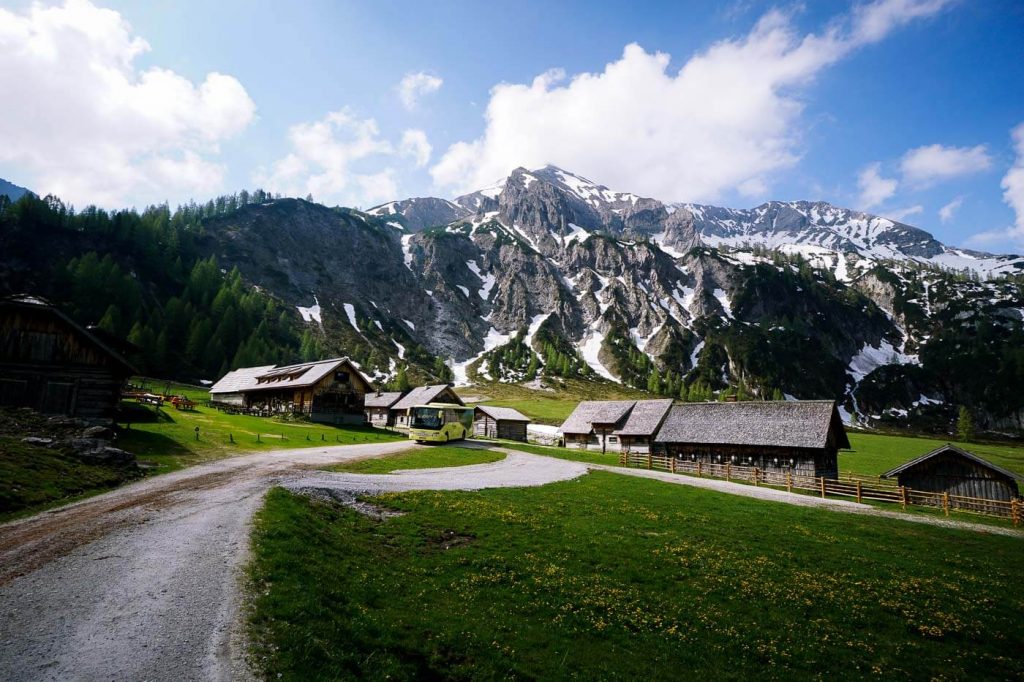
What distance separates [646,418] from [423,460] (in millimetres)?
36378

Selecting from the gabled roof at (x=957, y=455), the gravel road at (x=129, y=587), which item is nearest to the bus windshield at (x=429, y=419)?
the gravel road at (x=129, y=587)

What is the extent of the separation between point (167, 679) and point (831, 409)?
58208mm

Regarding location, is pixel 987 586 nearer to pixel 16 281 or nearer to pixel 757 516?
pixel 757 516

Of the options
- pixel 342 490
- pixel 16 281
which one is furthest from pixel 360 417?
pixel 16 281

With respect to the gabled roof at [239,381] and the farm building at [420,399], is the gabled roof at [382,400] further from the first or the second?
the gabled roof at [239,381]

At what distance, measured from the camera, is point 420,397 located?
3201 inches

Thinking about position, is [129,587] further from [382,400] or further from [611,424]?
[382,400]

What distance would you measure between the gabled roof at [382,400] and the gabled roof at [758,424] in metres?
52.2

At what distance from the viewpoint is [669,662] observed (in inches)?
429

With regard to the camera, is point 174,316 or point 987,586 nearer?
point 987,586

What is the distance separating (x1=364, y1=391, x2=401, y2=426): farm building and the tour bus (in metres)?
29.1

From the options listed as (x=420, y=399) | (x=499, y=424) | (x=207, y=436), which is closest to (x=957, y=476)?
(x=499, y=424)

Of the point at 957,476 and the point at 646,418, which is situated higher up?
the point at 646,418

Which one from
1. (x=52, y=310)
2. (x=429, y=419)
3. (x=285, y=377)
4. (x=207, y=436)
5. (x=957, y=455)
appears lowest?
(x=207, y=436)
